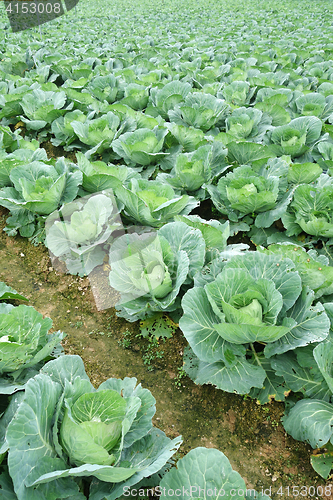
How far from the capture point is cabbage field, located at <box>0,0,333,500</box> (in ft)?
5.98

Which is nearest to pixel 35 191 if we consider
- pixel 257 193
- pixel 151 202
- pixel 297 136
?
pixel 151 202

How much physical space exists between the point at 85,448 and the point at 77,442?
0.05 m

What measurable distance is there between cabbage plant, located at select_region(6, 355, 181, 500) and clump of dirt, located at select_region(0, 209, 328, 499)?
0.61 metres

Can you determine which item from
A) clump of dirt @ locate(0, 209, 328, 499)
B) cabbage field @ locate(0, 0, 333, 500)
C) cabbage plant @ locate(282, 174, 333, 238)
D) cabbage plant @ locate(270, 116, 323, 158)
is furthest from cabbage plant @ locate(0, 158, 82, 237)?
cabbage plant @ locate(270, 116, 323, 158)

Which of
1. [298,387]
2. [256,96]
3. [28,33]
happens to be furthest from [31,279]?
[28,33]

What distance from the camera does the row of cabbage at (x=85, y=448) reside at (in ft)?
5.53

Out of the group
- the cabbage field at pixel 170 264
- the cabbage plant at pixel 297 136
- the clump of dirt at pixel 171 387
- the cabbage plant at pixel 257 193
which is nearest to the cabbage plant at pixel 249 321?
the cabbage field at pixel 170 264

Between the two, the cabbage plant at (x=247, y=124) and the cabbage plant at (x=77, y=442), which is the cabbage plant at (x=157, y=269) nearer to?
the cabbage plant at (x=77, y=442)

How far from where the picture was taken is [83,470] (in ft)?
5.22

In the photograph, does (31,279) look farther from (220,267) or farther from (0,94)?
(0,94)

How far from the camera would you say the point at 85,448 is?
1722 mm

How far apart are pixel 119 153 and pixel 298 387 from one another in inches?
139

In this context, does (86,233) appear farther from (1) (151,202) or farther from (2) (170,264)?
(2) (170,264)

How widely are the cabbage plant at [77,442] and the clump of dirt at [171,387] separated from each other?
61 cm
